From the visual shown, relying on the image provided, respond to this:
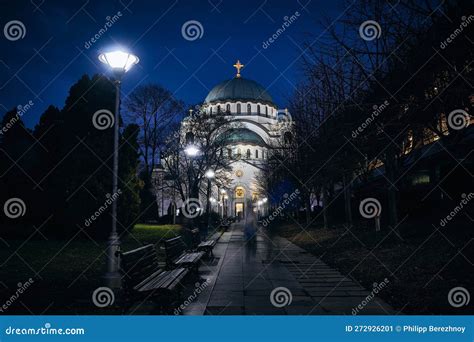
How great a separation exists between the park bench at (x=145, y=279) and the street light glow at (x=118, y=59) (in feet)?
12.5

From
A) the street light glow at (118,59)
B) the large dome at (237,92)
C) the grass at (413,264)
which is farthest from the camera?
the large dome at (237,92)

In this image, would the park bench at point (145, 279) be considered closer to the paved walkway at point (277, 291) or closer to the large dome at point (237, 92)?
the paved walkway at point (277, 291)

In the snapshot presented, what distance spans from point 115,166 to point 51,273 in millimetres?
3587

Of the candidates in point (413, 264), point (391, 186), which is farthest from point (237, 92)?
point (413, 264)

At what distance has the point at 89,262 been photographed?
10680 millimetres

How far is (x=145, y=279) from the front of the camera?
6277 mm

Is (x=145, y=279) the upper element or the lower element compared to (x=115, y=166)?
lower

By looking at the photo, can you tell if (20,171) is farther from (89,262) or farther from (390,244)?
(390,244)

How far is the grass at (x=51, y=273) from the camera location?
6.23m

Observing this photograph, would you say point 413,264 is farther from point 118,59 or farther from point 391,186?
point 118,59

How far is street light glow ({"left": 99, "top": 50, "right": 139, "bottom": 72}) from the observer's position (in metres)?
7.60

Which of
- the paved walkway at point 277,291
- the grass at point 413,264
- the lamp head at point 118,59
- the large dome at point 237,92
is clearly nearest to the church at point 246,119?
the large dome at point 237,92

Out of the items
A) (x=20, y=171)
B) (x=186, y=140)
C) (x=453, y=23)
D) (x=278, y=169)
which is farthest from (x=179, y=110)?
(x=453, y=23)

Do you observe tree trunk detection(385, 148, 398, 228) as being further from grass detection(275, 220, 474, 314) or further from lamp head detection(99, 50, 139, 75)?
lamp head detection(99, 50, 139, 75)
